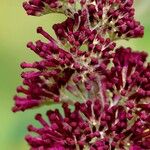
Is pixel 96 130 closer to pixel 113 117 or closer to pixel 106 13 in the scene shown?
pixel 113 117

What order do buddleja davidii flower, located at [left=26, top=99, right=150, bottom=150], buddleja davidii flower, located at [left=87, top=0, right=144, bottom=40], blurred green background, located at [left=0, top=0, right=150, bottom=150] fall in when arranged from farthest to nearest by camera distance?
blurred green background, located at [left=0, top=0, right=150, bottom=150]
buddleja davidii flower, located at [left=87, top=0, right=144, bottom=40]
buddleja davidii flower, located at [left=26, top=99, right=150, bottom=150]

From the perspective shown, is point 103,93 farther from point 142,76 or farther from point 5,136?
point 5,136

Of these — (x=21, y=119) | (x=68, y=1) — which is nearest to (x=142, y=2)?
(x=21, y=119)

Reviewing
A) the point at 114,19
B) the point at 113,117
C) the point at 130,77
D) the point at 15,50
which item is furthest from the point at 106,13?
the point at 15,50

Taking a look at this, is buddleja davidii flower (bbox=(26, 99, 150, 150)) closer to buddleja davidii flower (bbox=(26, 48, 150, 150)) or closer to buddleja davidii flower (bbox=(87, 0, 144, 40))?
buddleja davidii flower (bbox=(26, 48, 150, 150))

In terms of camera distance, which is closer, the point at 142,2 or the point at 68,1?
the point at 68,1

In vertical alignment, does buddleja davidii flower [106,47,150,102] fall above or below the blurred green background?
below

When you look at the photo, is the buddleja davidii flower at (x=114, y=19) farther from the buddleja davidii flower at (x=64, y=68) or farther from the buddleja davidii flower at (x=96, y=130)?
the buddleja davidii flower at (x=96, y=130)

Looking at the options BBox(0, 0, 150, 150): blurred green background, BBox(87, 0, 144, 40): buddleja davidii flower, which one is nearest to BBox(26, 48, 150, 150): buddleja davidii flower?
BBox(87, 0, 144, 40): buddleja davidii flower
